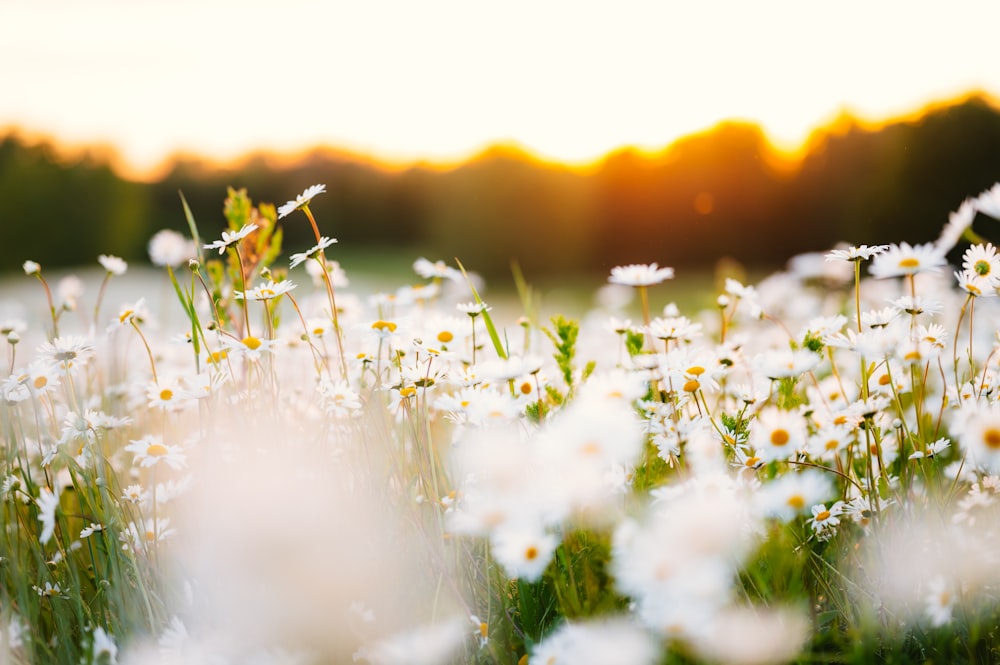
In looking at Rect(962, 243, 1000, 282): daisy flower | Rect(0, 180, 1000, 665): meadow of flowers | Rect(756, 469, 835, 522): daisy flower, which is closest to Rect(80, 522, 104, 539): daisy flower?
Rect(0, 180, 1000, 665): meadow of flowers

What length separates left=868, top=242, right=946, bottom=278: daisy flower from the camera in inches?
53.6

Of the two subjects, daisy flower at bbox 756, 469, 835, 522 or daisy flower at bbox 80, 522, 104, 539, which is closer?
daisy flower at bbox 756, 469, 835, 522

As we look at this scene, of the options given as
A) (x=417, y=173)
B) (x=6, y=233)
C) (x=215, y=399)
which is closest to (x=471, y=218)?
(x=417, y=173)

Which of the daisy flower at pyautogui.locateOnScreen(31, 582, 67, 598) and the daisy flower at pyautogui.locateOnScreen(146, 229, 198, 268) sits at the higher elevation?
the daisy flower at pyautogui.locateOnScreen(146, 229, 198, 268)

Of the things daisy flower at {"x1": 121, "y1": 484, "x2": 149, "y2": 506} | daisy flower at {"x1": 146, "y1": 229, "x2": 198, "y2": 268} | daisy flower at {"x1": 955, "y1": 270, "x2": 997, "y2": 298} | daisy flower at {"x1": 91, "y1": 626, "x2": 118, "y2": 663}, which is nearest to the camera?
daisy flower at {"x1": 91, "y1": 626, "x2": 118, "y2": 663}

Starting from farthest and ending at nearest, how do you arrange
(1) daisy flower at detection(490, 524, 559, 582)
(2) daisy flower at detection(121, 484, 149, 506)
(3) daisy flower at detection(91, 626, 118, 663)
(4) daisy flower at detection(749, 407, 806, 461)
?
(2) daisy flower at detection(121, 484, 149, 506)
(4) daisy flower at detection(749, 407, 806, 461)
(3) daisy flower at detection(91, 626, 118, 663)
(1) daisy flower at detection(490, 524, 559, 582)

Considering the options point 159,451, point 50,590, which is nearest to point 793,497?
point 159,451

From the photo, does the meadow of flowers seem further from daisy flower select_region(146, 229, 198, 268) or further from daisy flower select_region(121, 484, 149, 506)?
daisy flower select_region(146, 229, 198, 268)

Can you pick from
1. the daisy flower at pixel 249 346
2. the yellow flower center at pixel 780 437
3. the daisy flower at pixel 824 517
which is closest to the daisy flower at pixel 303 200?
the daisy flower at pixel 249 346

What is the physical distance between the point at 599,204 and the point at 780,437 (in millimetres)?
15542

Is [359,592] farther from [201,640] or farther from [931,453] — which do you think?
[931,453]

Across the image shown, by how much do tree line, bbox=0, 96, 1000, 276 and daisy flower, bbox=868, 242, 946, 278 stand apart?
8.01 metres

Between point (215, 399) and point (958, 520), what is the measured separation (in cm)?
160

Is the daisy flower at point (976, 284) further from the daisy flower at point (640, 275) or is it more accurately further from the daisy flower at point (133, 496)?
the daisy flower at point (133, 496)
